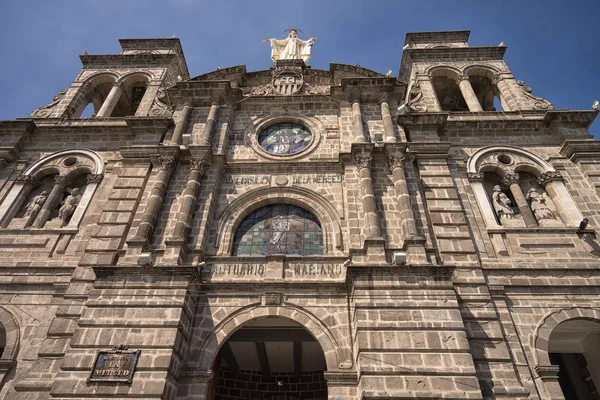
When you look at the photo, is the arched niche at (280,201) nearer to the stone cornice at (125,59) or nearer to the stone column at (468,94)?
the stone column at (468,94)

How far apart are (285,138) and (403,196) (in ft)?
19.1

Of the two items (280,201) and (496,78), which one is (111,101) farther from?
(496,78)

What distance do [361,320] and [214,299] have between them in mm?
4256

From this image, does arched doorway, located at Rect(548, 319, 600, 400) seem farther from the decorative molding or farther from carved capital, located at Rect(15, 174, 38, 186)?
carved capital, located at Rect(15, 174, 38, 186)

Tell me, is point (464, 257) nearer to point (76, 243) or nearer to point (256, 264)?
point (256, 264)

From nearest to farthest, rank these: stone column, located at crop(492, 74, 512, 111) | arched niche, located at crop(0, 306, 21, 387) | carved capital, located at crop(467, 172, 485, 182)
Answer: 1. arched niche, located at crop(0, 306, 21, 387)
2. carved capital, located at crop(467, 172, 485, 182)
3. stone column, located at crop(492, 74, 512, 111)

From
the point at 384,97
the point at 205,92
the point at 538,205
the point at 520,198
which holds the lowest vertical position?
the point at 538,205

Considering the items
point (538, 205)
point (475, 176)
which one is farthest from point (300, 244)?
point (538, 205)

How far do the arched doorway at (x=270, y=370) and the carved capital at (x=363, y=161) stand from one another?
6178 millimetres

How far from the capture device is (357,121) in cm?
1517

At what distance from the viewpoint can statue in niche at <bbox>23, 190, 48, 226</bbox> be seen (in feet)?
45.8

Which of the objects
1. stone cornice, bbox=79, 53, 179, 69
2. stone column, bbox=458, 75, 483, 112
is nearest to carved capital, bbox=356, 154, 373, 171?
stone column, bbox=458, 75, 483, 112

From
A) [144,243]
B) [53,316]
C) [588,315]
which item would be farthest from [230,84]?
[588,315]

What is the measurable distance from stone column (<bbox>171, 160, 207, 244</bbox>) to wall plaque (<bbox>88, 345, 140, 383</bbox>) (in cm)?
345
